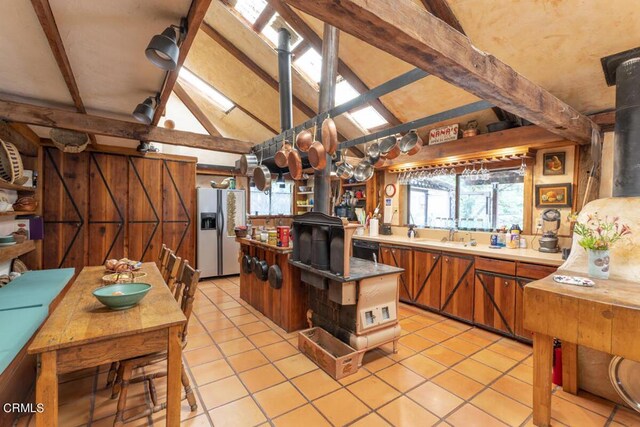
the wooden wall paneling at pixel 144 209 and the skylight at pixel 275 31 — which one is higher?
the skylight at pixel 275 31

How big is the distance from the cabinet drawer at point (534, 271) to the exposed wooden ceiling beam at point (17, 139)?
5.49 metres

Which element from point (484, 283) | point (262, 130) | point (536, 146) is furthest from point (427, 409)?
point (262, 130)

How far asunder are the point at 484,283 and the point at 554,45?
2.38m

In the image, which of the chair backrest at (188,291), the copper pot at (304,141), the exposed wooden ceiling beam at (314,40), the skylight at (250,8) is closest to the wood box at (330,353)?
the chair backrest at (188,291)

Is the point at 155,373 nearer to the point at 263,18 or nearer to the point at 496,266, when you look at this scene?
the point at 496,266

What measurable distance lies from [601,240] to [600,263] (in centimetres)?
16

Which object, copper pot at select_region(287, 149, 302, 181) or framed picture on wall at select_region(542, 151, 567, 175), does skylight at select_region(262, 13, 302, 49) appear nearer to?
copper pot at select_region(287, 149, 302, 181)

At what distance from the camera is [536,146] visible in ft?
10.8

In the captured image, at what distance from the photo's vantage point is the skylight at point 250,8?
3938mm

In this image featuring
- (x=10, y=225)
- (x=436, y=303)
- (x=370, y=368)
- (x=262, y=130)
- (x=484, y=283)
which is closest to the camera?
(x=370, y=368)

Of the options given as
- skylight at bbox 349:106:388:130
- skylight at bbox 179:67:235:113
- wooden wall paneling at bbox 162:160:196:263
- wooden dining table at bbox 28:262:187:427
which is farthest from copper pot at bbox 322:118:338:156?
skylight at bbox 179:67:235:113

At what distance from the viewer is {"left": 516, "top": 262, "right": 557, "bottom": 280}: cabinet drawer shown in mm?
2770

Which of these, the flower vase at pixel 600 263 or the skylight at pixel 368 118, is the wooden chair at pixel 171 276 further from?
the skylight at pixel 368 118

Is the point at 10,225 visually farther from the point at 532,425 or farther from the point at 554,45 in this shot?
the point at 554,45
